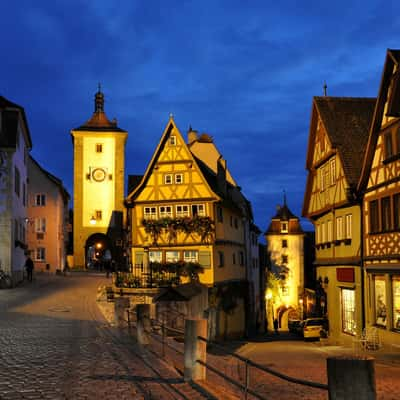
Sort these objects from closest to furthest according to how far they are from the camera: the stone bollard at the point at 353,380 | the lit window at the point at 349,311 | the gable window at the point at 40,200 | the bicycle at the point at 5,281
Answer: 1. the stone bollard at the point at 353,380
2. the lit window at the point at 349,311
3. the bicycle at the point at 5,281
4. the gable window at the point at 40,200

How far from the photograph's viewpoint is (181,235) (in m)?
36.8

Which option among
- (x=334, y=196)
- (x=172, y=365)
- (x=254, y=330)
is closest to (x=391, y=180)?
(x=334, y=196)

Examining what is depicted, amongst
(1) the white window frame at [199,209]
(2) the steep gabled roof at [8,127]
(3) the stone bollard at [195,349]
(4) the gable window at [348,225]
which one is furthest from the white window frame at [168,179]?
(3) the stone bollard at [195,349]

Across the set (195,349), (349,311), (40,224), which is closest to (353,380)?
(195,349)

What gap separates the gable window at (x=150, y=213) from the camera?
1487 inches

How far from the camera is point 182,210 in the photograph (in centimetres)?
3712

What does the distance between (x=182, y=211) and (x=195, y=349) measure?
26.6 meters

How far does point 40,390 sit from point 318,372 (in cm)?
926

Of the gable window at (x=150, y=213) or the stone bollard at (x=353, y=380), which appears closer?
the stone bollard at (x=353, y=380)

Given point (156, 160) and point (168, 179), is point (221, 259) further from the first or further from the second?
point (156, 160)

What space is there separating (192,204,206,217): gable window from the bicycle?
455 inches

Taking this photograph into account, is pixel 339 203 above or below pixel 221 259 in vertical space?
above

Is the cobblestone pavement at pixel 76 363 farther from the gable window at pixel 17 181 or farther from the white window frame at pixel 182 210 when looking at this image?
the gable window at pixel 17 181

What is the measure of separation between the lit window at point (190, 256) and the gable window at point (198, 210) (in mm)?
2264
